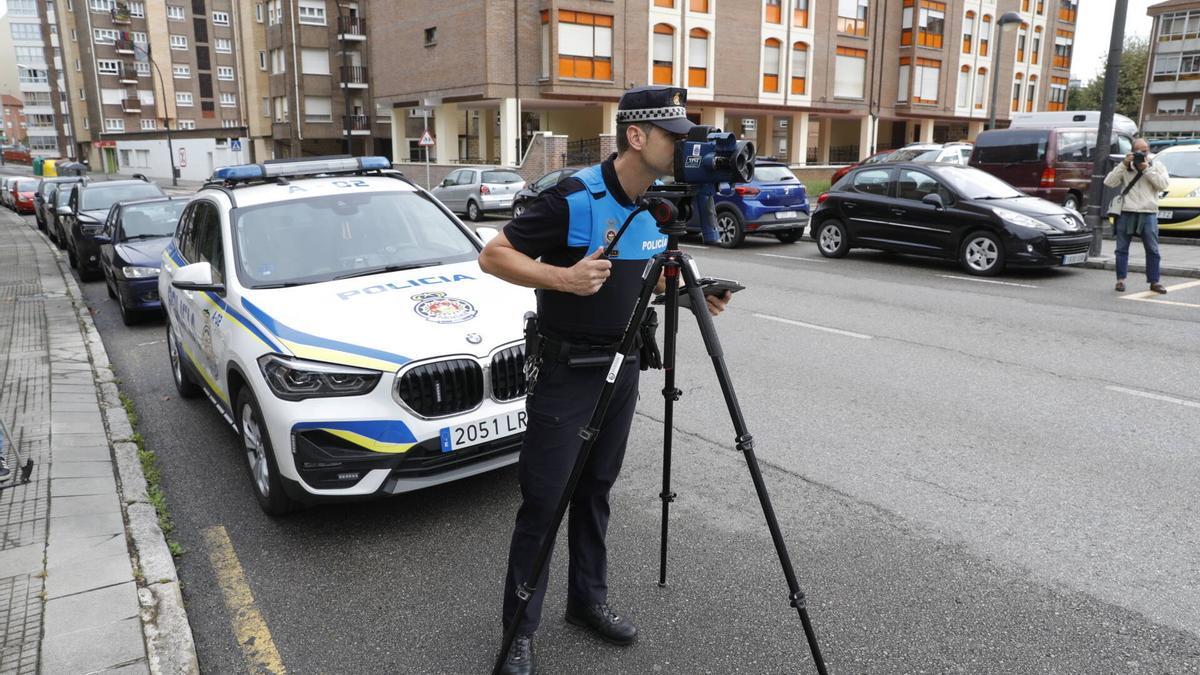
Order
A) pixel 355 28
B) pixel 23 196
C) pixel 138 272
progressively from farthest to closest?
pixel 355 28 → pixel 23 196 → pixel 138 272

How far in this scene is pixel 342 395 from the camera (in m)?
3.88

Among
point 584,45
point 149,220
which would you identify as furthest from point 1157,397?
point 584,45

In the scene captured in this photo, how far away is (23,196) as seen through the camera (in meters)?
34.6

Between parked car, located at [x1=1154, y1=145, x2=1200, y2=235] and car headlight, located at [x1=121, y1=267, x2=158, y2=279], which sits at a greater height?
parked car, located at [x1=1154, y1=145, x2=1200, y2=235]

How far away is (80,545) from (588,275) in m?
2.97

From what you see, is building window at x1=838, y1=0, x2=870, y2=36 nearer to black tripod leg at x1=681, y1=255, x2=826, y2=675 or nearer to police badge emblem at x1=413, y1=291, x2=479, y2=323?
police badge emblem at x1=413, y1=291, x2=479, y2=323

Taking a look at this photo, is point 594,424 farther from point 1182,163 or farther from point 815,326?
point 1182,163

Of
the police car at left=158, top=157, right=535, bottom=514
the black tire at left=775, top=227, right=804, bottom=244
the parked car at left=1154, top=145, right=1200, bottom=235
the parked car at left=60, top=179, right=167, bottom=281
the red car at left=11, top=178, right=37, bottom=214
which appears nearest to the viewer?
the police car at left=158, top=157, right=535, bottom=514

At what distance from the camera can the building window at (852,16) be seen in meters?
42.3

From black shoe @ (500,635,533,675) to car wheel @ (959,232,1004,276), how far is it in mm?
11074

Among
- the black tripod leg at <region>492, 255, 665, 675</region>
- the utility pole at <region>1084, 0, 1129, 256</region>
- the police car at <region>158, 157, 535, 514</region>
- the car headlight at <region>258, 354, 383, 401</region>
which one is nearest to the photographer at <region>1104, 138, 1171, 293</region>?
the utility pole at <region>1084, 0, 1129, 256</region>

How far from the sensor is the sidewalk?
306 centimetres

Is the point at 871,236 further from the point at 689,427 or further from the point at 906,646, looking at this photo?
the point at 906,646

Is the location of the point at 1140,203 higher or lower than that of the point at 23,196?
higher
